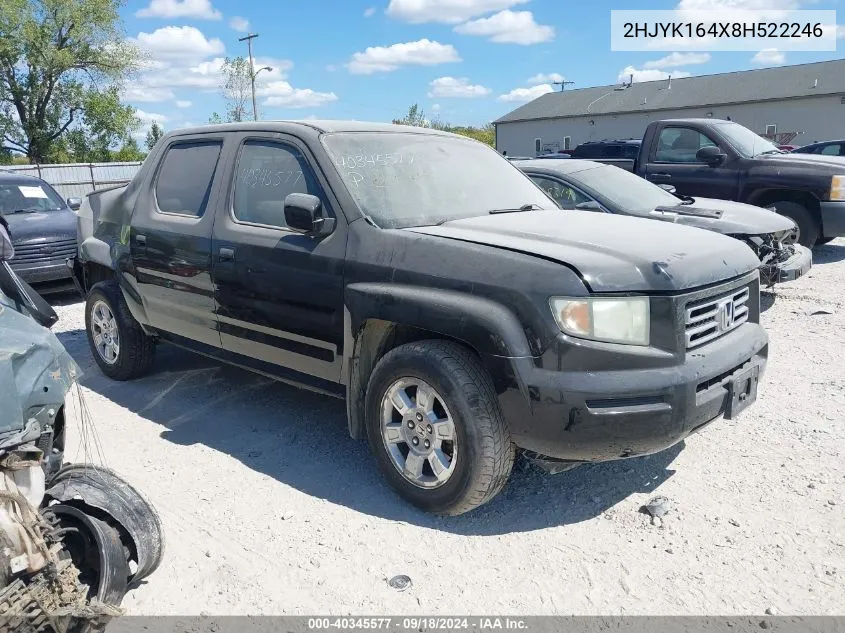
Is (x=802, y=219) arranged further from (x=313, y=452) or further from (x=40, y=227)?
(x=40, y=227)

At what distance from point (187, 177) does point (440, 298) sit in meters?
2.43

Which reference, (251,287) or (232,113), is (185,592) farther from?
(232,113)

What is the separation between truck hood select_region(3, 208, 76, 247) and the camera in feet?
29.4

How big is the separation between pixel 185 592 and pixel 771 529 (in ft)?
8.64

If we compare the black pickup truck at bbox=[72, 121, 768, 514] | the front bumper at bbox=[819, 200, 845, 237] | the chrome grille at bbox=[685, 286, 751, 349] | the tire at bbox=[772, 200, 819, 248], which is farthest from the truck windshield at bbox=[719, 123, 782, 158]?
the chrome grille at bbox=[685, 286, 751, 349]

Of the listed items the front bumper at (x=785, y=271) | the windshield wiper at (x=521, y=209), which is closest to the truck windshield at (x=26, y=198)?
the windshield wiper at (x=521, y=209)

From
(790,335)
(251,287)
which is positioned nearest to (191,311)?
(251,287)

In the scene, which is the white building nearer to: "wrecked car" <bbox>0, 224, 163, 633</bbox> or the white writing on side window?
the white writing on side window

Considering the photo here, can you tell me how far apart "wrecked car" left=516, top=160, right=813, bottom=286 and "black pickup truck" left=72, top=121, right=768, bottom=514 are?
8.83 ft

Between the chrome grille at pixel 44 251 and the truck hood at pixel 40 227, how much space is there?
0.05 metres

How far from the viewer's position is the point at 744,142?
→ 9758 mm

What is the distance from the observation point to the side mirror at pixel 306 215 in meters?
3.70

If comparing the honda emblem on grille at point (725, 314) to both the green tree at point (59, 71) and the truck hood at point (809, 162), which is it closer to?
the truck hood at point (809, 162)

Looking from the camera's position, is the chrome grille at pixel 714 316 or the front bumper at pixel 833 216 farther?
the front bumper at pixel 833 216
